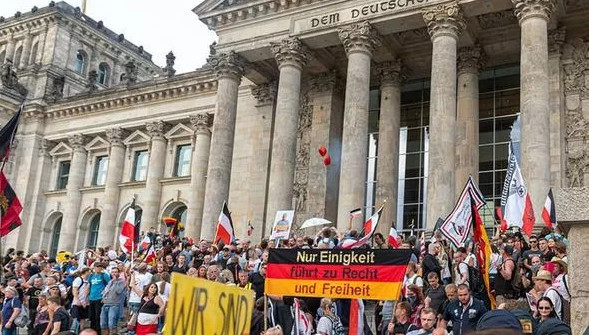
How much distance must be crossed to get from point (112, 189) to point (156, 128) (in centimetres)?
452

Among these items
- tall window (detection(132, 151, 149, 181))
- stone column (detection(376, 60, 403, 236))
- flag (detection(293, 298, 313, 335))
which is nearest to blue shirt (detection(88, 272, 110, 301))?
flag (detection(293, 298, 313, 335))

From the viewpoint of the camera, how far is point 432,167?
20.9 m

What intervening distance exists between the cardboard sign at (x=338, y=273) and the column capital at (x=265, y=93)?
1885 cm

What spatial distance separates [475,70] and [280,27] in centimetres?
765

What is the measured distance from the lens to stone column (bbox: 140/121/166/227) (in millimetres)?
35938

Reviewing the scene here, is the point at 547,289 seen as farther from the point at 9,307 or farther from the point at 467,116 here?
the point at 467,116

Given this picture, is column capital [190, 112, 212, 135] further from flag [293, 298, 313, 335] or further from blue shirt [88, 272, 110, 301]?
flag [293, 298, 313, 335]

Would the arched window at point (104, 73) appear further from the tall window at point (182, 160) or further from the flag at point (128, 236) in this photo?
the flag at point (128, 236)

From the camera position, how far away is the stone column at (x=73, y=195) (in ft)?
127

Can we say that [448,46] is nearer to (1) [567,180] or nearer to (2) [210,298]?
(1) [567,180]

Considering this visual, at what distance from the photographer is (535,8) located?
20.3 meters

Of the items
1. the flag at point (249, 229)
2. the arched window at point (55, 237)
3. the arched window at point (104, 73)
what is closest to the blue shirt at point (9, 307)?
the flag at point (249, 229)

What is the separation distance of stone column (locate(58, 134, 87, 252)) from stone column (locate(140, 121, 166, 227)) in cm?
498

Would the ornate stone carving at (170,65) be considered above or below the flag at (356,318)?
above
